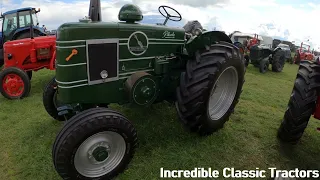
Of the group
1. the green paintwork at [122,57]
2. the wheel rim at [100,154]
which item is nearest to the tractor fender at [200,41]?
the green paintwork at [122,57]

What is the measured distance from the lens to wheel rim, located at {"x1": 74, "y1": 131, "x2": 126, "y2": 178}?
2.68m

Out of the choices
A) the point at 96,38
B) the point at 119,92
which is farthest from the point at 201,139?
the point at 96,38

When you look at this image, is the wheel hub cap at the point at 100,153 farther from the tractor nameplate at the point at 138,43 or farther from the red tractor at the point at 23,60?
the red tractor at the point at 23,60

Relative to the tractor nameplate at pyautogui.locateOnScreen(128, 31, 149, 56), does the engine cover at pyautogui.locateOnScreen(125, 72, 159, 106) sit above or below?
below

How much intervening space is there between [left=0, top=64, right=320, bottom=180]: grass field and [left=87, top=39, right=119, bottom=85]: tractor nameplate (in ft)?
3.74

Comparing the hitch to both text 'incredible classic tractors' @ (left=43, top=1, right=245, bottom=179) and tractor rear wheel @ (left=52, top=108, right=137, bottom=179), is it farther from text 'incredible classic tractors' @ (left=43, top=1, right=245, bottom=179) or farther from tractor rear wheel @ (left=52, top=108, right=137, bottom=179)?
tractor rear wheel @ (left=52, top=108, right=137, bottom=179)

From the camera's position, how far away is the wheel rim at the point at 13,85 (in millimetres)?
5684

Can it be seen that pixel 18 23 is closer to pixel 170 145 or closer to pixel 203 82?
pixel 170 145

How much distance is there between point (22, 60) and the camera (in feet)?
21.0

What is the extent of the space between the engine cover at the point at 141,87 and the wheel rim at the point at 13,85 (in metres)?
3.81

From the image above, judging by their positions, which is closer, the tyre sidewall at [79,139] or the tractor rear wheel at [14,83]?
the tyre sidewall at [79,139]

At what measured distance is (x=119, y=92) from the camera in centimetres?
330

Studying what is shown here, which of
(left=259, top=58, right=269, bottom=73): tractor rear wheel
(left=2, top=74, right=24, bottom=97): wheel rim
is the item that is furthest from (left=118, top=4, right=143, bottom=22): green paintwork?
(left=259, top=58, right=269, bottom=73): tractor rear wheel

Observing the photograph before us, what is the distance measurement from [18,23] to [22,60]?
4.17 metres
